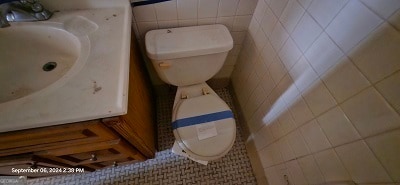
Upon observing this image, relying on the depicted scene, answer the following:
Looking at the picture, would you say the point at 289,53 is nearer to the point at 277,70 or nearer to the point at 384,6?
the point at 277,70

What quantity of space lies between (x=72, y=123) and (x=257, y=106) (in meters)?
0.93

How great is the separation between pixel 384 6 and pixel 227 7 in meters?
0.61

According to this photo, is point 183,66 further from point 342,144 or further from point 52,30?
point 342,144

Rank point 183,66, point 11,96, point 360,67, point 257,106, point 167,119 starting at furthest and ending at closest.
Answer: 1. point 167,119
2. point 257,106
3. point 183,66
4. point 11,96
5. point 360,67

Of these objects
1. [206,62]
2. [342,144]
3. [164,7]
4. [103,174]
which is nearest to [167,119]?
[103,174]

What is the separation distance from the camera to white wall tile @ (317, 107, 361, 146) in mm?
554

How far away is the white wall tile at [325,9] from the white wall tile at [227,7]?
37 cm

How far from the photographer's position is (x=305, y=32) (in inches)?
26.8

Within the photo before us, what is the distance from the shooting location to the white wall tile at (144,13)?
852 mm

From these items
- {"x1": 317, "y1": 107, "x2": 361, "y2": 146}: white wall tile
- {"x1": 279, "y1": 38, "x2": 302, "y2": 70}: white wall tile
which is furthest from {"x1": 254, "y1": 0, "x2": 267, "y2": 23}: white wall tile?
{"x1": 317, "y1": 107, "x2": 361, "y2": 146}: white wall tile

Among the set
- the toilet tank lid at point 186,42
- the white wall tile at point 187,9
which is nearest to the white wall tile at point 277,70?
the toilet tank lid at point 186,42

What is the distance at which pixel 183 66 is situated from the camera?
96 cm

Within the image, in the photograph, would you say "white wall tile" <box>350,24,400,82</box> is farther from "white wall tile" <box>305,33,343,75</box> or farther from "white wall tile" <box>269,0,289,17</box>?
"white wall tile" <box>269,0,289,17</box>

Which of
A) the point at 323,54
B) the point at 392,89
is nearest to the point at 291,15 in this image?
the point at 323,54
